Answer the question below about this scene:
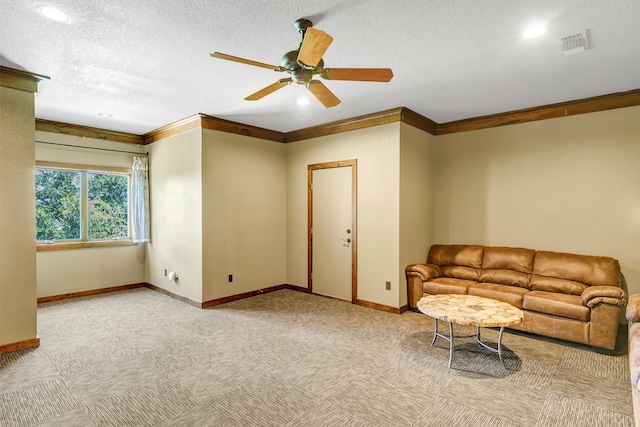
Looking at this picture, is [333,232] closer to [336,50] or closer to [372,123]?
[372,123]

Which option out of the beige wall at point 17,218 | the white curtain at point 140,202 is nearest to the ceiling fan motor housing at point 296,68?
the beige wall at point 17,218

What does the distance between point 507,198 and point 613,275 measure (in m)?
1.45

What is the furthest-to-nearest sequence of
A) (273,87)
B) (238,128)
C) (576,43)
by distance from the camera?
(238,128) → (273,87) → (576,43)

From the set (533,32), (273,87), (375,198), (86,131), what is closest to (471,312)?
(375,198)

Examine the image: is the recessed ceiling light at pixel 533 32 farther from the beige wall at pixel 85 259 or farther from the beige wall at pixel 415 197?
the beige wall at pixel 85 259

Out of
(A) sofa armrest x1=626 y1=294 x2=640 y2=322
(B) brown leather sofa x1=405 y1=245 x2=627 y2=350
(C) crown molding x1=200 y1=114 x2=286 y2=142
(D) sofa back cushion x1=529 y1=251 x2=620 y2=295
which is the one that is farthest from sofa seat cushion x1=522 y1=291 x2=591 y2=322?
(C) crown molding x1=200 y1=114 x2=286 y2=142

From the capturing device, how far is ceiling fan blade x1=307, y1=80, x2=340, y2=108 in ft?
8.71

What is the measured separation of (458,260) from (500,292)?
94cm

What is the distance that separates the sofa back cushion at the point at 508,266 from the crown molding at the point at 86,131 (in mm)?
5933

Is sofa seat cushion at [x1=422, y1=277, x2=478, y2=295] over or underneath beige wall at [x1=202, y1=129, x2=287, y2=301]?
underneath

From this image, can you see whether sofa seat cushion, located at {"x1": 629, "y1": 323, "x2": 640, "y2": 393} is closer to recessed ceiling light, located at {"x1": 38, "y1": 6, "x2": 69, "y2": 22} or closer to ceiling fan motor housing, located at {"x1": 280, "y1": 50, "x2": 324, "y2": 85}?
ceiling fan motor housing, located at {"x1": 280, "y1": 50, "x2": 324, "y2": 85}

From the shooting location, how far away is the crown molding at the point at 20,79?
323 cm

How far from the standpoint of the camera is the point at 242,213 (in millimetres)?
5352

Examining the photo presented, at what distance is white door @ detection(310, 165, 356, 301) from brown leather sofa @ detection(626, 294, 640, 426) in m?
3.04
